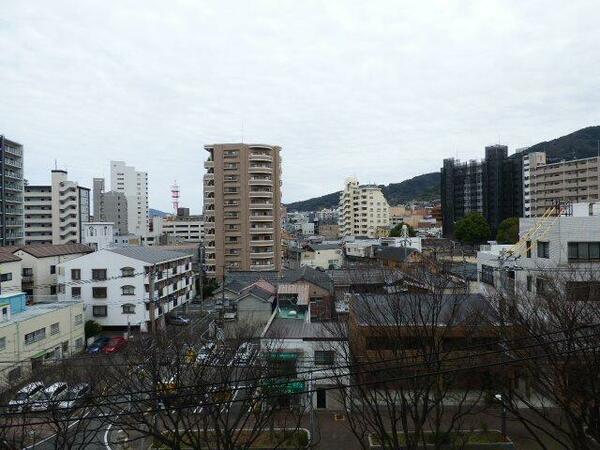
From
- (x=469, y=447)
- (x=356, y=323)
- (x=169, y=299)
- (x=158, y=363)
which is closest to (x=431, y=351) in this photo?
(x=356, y=323)

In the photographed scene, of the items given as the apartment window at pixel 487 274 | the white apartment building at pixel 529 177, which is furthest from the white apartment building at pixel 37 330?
the white apartment building at pixel 529 177

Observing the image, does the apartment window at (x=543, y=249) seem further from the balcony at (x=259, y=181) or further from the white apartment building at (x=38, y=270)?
the balcony at (x=259, y=181)

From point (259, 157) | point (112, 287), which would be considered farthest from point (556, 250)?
point (259, 157)

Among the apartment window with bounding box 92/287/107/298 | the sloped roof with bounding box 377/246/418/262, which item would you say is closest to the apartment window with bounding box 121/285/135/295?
the apartment window with bounding box 92/287/107/298

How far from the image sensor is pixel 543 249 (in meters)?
15.8

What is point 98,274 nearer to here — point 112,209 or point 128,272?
point 128,272

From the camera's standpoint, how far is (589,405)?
9.09m

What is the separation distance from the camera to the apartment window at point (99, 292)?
2530 cm

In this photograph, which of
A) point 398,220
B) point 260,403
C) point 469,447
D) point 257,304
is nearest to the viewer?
point 260,403

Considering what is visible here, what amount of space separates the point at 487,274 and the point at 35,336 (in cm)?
1838

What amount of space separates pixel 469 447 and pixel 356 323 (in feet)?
13.3

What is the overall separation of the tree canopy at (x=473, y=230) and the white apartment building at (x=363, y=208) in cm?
2529

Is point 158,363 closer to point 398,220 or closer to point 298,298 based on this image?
point 298,298

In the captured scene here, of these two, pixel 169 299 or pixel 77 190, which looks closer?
pixel 169 299
